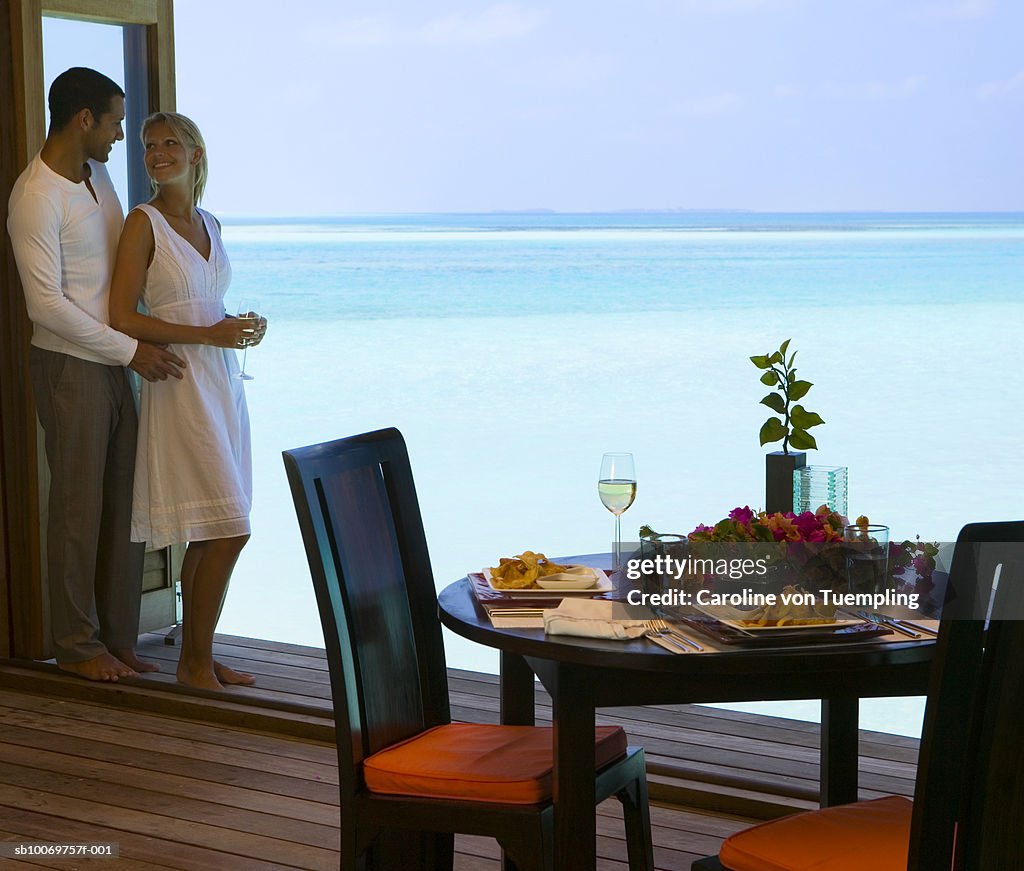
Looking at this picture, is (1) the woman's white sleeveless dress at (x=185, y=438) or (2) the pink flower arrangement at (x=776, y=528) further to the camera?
(1) the woman's white sleeveless dress at (x=185, y=438)

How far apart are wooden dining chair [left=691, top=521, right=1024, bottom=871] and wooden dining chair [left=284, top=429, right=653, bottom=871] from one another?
53cm

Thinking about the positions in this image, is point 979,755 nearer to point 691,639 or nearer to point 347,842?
point 691,639

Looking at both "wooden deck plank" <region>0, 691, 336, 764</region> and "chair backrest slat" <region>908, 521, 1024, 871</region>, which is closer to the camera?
"chair backrest slat" <region>908, 521, 1024, 871</region>

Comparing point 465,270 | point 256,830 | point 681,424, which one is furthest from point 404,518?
point 465,270

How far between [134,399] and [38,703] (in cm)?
93

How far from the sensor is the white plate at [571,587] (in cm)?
219

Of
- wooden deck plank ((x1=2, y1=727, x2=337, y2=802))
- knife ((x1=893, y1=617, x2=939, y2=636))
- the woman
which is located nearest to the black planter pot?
knife ((x1=893, y1=617, x2=939, y2=636))

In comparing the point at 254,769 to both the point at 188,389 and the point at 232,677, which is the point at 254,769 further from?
the point at 188,389

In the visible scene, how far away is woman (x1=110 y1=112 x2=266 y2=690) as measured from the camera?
3.78 meters

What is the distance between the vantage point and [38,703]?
395cm

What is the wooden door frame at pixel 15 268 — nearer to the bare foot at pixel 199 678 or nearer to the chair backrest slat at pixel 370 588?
the bare foot at pixel 199 678

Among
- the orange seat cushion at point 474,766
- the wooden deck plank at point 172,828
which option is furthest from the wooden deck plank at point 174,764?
the orange seat cushion at point 474,766

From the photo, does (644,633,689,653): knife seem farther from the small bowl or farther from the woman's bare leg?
the woman's bare leg

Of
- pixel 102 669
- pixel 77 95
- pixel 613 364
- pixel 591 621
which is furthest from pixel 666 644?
pixel 613 364
